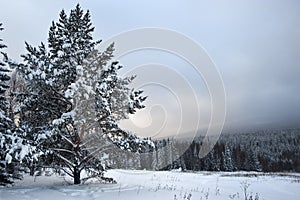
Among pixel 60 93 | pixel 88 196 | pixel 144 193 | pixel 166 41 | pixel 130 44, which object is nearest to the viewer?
pixel 88 196

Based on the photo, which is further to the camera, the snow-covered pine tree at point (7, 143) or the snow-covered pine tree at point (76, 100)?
the snow-covered pine tree at point (76, 100)

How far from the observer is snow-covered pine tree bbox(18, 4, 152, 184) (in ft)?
32.6

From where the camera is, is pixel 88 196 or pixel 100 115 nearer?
pixel 88 196

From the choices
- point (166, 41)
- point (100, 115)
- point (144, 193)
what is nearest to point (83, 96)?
point (100, 115)

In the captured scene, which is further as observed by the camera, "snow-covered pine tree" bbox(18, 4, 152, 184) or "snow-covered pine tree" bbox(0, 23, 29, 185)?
"snow-covered pine tree" bbox(18, 4, 152, 184)

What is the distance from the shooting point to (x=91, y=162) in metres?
10.8

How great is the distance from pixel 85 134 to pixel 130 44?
6.02 meters

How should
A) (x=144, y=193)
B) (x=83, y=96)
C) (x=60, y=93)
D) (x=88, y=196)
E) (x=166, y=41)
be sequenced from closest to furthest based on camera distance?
(x=88, y=196) → (x=144, y=193) → (x=83, y=96) → (x=60, y=93) → (x=166, y=41)

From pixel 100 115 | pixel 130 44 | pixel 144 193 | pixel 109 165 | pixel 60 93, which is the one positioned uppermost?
pixel 130 44

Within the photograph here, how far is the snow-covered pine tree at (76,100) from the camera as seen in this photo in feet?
32.6

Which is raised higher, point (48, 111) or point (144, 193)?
point (48, 111)

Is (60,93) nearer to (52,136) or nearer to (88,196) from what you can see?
(52,136)

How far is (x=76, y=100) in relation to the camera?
1023 centimetres

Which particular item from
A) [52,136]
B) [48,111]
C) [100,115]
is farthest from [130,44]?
[52,136]
